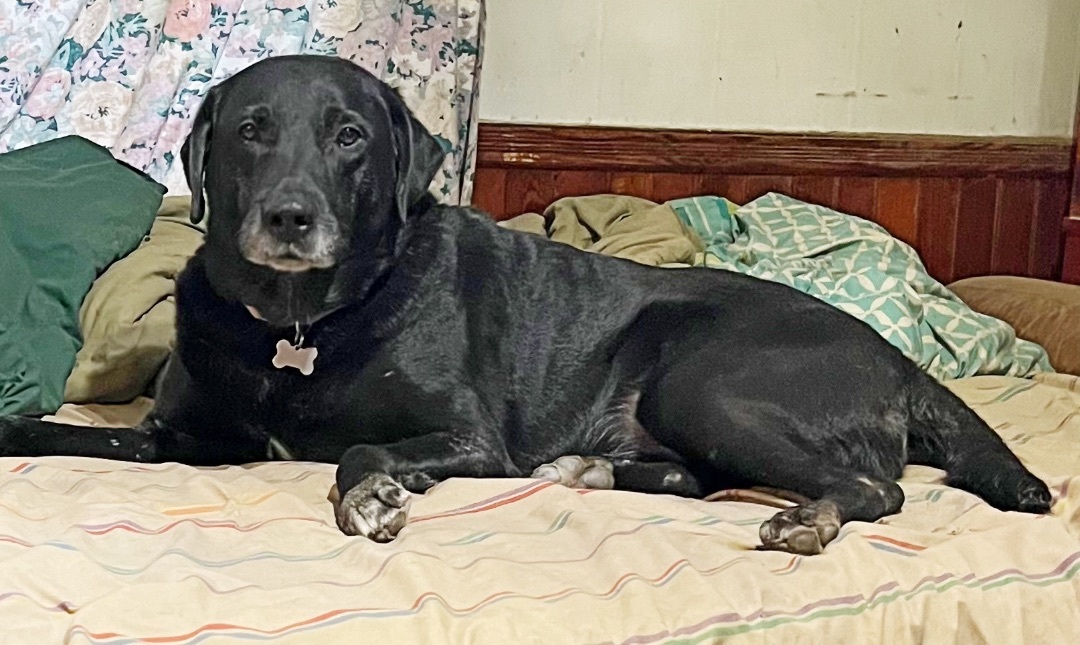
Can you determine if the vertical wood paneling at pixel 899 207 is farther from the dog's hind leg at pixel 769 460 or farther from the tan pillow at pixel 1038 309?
the dog's hind leg at pixel 769 460

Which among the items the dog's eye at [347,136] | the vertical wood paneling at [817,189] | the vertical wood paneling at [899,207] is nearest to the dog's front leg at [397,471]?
the dog's eye at [347,136]

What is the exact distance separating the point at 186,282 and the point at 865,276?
1644mm

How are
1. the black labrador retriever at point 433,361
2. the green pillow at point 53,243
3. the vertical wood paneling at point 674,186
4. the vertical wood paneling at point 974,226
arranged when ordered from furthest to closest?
the vertical wood paneling at point 974,226, the vertical wood paneling at point 674,186, the green pillow at point 53,243, the black labrador retriever at point 433,361

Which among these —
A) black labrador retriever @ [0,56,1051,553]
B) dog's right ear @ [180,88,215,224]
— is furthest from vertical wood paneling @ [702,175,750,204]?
dog's right ear @ [180,88,215,224]

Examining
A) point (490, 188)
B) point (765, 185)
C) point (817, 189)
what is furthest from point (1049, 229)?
Answer: point (490, 188)

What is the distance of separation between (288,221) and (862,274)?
5.40 ft

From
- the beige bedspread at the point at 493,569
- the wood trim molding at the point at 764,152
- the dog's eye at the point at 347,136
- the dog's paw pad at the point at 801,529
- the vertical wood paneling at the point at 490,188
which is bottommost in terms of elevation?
the beige bedspread at the point at 493,569

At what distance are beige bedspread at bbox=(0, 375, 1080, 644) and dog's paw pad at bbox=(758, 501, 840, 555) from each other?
0.02 meters

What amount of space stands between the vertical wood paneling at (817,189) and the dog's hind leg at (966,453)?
1.47m

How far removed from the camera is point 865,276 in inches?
112

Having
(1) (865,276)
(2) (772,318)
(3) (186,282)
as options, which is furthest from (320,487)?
(1) (865,276)

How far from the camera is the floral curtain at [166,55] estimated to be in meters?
2.59

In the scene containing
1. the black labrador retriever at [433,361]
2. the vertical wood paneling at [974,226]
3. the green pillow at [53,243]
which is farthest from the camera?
the vertical wood paneling at [974,226]

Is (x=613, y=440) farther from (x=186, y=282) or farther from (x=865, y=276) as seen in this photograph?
(x=865, y=276)
